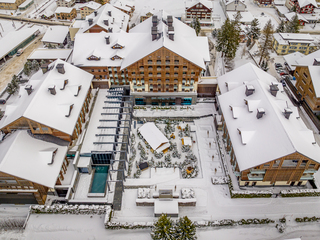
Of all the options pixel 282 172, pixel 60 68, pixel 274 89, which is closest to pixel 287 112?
pixel 274 89

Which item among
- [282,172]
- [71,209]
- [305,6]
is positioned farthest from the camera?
[305,6]

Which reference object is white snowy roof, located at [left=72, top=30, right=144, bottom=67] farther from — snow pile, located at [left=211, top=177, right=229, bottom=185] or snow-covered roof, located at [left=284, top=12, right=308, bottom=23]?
snow-covered roof, located at [left=284, top=12, right=308, bottom=23]

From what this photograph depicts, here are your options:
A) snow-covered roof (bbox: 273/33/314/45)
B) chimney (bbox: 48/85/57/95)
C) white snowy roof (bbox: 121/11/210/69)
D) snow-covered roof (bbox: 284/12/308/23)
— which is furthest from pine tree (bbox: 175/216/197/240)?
snow-covered roof (bbox: 284/12/308/23)

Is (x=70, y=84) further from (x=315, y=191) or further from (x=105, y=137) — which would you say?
(x=315, y=191)

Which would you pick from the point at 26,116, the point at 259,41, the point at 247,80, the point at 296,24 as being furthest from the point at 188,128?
the point at 296,24

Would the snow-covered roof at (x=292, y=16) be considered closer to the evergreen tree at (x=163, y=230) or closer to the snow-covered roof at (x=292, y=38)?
the snow-covered roof at (x=292, y=38)

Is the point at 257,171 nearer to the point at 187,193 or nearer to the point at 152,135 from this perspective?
the point at 187,193

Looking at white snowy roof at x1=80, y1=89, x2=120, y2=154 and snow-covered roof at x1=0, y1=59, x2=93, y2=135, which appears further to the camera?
white snowy roof at x1=80, y1=89, x2=120, y2=154
